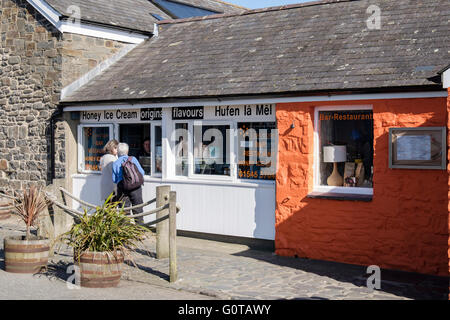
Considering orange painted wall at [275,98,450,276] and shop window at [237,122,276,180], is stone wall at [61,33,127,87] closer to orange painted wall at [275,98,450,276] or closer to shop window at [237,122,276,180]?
shop window at [237,122,276,180]

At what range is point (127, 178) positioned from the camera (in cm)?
1106

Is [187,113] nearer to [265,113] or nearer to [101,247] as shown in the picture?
[265,113]

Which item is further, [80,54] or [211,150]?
[80,54]

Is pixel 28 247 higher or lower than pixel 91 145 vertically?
lower

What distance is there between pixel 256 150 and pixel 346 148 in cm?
167

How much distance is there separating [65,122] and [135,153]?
6.18 ft

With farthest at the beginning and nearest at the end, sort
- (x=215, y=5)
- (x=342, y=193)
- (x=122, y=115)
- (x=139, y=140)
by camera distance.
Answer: (x=215, y=5), (x=139, y=140), (x=122, y=115), (x=342, y=193)

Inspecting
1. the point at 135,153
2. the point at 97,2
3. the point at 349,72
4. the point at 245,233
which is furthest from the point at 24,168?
the point at 349,72

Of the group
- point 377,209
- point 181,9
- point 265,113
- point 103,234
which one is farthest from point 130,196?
point 181,9

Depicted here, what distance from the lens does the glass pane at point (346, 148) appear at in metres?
10.1

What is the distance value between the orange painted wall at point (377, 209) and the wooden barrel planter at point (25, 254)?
12.6 ft

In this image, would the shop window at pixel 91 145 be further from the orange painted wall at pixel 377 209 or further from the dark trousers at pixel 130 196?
the orange painted wall at pixel 377 209

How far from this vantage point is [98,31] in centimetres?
1486

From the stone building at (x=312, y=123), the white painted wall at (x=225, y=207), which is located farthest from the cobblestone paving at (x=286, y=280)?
the white painted wall at (x=225, y=207)
